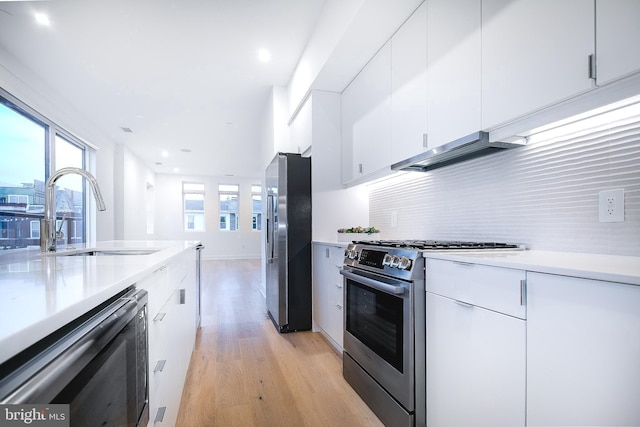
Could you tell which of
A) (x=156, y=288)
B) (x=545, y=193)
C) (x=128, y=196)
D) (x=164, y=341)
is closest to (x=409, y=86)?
(x=545, y=193)

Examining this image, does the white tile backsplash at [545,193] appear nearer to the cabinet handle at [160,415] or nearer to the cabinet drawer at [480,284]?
the cabinet drawer at [480,284]

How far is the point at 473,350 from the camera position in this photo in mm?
1252

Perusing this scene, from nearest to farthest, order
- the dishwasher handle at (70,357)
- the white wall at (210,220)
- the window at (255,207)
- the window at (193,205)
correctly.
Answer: the dishwasher handle at (70,357) < the white wall at (210,220) < the window at (193,205) < the window at (255,207)

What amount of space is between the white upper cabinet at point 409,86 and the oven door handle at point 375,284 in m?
0.88

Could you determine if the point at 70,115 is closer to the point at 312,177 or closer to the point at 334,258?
the point at 312,177

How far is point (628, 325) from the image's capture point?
2.63ft

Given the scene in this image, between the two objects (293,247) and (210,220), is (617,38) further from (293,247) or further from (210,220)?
(210,220)

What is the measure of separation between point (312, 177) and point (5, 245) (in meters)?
3.39

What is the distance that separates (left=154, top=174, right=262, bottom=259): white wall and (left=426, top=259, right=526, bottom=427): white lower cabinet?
9.16m

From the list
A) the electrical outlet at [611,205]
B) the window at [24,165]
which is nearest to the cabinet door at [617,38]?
the electrical outlet at [611,205]

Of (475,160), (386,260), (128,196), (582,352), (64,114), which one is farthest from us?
(128,196)

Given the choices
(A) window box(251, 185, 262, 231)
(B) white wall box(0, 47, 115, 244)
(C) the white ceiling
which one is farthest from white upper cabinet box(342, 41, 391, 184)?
(A) window box(251, 185, 262, 231)

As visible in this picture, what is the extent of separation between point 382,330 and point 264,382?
95cm

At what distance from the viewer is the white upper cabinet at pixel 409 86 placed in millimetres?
2016
